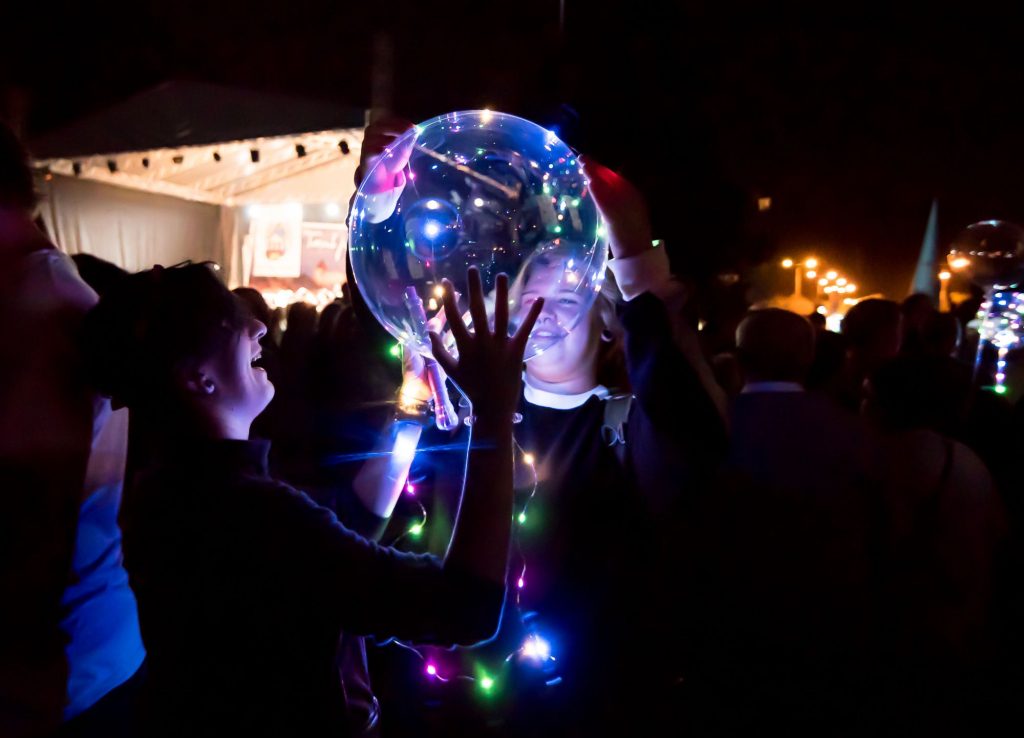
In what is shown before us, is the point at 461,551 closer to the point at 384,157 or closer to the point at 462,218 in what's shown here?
the point at 462,218

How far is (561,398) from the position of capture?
6.35ft

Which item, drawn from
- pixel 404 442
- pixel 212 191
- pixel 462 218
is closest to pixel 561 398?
pixel 404 442

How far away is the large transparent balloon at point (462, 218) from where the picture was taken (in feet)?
4.48

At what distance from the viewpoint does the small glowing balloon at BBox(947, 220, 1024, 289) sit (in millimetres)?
4762

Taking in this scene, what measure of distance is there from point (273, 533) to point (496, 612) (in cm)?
38

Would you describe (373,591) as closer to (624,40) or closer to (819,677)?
(819,677)

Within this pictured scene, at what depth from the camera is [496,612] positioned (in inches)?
44.0

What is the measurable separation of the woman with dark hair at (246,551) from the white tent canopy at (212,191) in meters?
6.21

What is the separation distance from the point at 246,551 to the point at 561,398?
101cm

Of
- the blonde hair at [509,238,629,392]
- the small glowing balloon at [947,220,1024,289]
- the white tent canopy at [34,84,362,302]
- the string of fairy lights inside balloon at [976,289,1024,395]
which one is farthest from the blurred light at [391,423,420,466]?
the white tent canopy at [34,84,362,302]

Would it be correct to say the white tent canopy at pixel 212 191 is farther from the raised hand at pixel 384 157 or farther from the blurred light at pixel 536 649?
the blurred light at pixel 536 649

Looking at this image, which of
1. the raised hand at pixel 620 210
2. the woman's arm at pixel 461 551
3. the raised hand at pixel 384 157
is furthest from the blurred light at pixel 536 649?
the raised hand at pixel 384 157

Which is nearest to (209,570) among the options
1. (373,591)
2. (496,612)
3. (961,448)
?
(373,591)

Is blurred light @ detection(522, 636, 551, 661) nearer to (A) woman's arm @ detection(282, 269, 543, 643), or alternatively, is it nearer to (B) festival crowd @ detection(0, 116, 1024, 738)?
(B) festival crowd @ detection(0, 116, 1024, 738)
